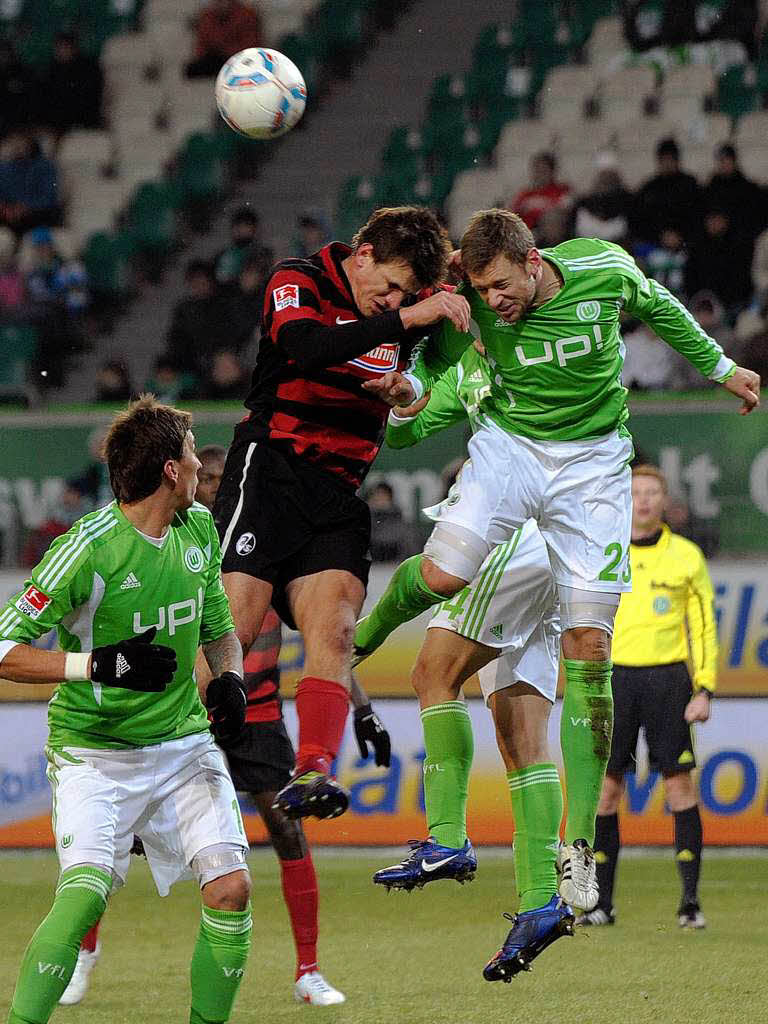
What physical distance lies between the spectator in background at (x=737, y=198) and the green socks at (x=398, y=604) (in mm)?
7278

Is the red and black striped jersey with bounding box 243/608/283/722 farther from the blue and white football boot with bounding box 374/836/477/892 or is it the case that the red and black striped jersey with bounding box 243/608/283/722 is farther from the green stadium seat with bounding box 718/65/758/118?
the green stadium seat with bounding box 718/65/758/118

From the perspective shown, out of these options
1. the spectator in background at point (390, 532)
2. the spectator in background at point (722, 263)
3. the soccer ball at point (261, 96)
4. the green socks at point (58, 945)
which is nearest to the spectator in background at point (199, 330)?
the spectator in background at point (390, 532)

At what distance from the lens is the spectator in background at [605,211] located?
476 inches

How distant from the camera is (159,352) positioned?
483 inches

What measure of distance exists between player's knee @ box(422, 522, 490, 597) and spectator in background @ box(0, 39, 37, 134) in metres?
10.2

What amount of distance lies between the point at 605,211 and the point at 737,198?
0.99 metres

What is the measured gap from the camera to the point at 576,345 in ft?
16.9

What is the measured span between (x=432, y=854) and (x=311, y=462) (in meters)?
1.33

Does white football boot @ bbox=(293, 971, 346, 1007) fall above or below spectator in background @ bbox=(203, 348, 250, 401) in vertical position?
below

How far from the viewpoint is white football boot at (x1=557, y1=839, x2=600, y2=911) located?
197 inches

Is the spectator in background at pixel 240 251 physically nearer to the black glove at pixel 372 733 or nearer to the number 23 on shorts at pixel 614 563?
the black glove at pixel 372 733

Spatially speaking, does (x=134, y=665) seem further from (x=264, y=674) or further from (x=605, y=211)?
(x=605, y=211)

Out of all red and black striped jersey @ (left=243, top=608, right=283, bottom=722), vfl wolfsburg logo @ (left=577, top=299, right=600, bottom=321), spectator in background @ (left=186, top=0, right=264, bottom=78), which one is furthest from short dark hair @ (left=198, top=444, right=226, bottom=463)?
spectator in background @ (left=186, top=0, right=264, bottom=78)

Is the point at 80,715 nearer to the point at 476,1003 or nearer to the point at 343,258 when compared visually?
the point at 343,258
